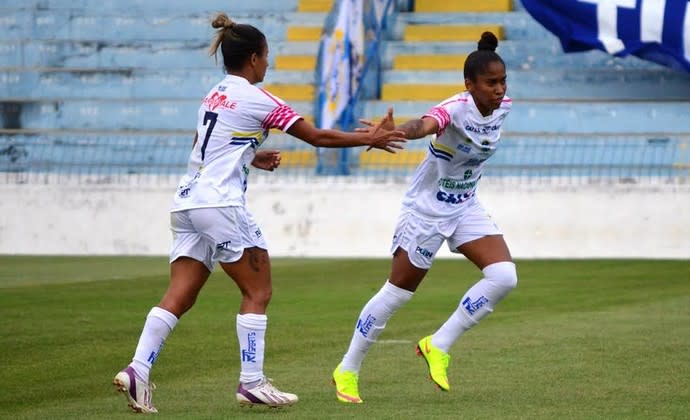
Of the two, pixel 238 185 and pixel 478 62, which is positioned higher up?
pixel 478 62

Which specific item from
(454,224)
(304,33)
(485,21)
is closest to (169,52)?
(304,33)

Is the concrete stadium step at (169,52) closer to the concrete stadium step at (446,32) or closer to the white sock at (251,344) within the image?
the concrete stadium step at (446,32)

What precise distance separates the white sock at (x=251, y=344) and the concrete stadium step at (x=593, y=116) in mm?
17009

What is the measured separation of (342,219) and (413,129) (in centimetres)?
1450

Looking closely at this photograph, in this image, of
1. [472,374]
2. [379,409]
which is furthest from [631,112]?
[379,409]

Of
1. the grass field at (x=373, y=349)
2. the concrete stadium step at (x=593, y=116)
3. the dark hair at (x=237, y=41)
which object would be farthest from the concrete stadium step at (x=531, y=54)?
the dark hair at (x=237, y=41)

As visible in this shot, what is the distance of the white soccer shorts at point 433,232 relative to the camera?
9.09 meters

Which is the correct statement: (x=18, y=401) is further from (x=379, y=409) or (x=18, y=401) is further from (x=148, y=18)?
(x=148, y=18)

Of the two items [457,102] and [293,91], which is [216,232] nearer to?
[457,102]

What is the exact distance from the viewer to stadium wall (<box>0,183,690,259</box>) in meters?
22.0

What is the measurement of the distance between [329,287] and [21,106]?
1153 centimetres

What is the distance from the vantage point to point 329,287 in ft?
56.5

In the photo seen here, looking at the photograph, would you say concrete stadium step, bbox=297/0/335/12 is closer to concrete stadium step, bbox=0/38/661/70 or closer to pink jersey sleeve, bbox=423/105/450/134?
concrete stadium step, bbox=0/38/661/70

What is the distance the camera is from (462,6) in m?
28.4
